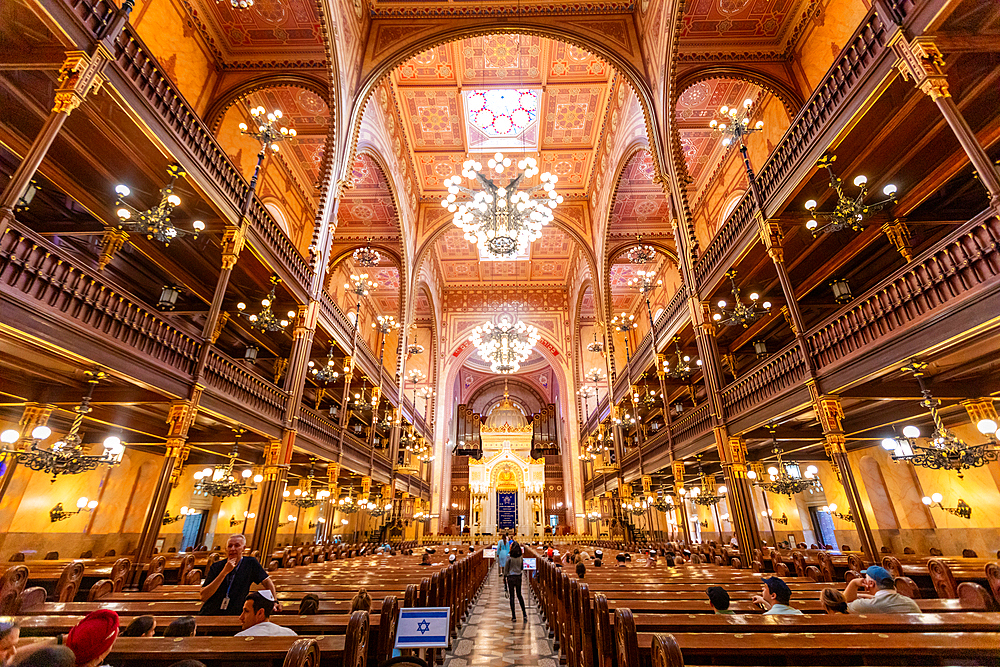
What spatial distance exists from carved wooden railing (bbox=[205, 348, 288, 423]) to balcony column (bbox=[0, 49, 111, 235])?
14.4 feet

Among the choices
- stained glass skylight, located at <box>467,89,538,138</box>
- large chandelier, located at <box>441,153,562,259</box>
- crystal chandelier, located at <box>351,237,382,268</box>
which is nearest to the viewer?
large chandelier, located at <box>441,153,562,259</box>

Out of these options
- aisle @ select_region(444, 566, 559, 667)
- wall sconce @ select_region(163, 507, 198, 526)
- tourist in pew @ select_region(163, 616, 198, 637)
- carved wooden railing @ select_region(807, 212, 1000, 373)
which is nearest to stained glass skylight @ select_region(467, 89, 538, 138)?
carved wooden railing @ select_region(807, 212, 1000, 373)

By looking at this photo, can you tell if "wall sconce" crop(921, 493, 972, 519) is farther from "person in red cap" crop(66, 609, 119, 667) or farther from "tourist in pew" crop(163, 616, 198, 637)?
"person in red cap" crop(66, 609, 119, 667)

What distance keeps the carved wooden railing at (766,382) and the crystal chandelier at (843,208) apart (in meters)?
2.53

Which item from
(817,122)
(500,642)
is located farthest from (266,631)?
(817,122)

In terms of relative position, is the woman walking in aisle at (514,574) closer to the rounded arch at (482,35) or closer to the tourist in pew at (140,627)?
the tourist in pew at (140,627)

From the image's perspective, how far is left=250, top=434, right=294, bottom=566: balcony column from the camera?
10.1 metres

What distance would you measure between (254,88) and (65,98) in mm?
9858

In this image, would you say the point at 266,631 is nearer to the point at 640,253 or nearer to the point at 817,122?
the point at 817,122

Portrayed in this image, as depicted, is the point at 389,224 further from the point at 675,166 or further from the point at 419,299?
the point at 675,166

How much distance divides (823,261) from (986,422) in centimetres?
631

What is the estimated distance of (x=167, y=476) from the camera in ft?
25.8

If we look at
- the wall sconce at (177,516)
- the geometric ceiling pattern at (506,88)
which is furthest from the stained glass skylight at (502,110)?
the wall sconce at (177,516)

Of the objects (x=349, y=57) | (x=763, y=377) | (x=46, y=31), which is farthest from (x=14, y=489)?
(x=763, y=377)
